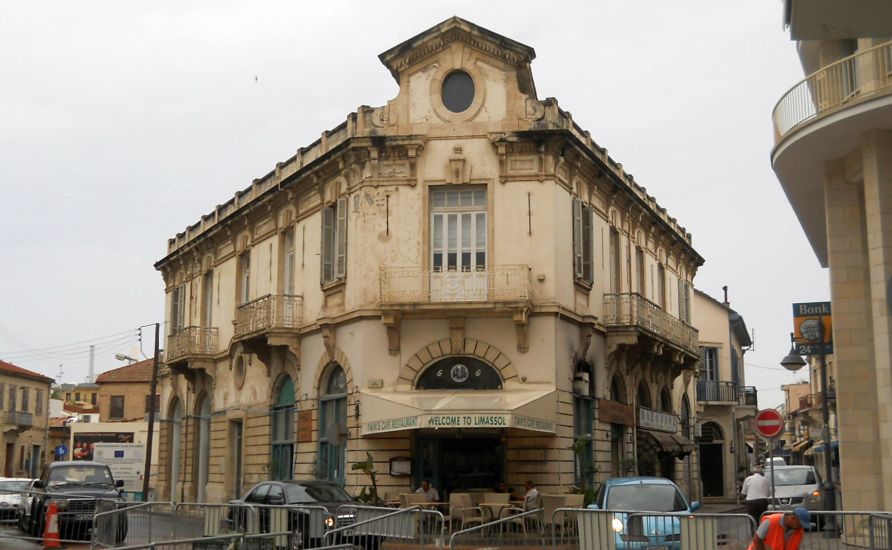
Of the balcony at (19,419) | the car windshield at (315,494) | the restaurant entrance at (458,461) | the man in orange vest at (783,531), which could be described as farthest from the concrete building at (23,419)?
the man in orange vest at (783,531)

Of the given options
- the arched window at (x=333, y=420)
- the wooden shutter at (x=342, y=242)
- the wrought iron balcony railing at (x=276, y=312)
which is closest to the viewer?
the arched window at (x=333, y=420)

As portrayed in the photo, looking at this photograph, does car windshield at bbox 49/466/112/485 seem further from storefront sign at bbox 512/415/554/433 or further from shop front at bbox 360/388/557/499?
storefront sign at bbox 512/415/554/433

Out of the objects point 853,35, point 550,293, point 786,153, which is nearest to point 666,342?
point 550,293

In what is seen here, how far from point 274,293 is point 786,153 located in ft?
53.7

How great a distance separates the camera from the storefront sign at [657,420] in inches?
1267

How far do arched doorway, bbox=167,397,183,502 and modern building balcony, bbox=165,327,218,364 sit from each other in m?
4.36

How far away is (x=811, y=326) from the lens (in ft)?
74.0

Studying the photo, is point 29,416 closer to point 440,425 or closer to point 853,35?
point 440,425

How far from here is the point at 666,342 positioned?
31.2m

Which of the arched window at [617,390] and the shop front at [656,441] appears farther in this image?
the shop front at [656,441]

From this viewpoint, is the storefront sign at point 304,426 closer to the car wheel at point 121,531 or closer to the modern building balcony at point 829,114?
the car wheel at point 121,531

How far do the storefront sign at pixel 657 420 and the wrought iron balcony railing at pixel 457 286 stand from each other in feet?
29.8

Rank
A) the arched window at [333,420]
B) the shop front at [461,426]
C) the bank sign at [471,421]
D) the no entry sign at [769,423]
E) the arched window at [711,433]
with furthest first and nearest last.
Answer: the arched window at [711,433] < the arched window at [333,420] < the shop front at [461,426] < the bank sign at [471,421] < the no entry sign at [769,423]

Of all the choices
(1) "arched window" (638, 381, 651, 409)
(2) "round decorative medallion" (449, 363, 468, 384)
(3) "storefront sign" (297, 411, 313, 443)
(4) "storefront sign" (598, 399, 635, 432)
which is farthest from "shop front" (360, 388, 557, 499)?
(1) "arched window" (638, 381, 651, 409)
